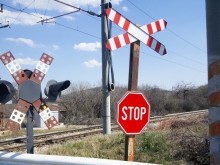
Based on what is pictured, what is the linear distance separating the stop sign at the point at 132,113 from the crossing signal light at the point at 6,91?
7.91 feet

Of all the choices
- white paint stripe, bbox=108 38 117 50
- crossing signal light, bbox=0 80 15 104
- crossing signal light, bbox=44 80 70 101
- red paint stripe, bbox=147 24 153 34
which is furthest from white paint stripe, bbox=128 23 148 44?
crossing signal light, bbox=0 80 15 104

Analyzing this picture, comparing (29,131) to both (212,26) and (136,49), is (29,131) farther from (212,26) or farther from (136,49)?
(212,26)

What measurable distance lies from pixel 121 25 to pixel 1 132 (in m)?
22.3

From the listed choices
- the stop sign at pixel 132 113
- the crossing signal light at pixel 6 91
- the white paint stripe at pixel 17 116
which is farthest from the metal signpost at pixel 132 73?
the crossing signal light at pixel 6 91

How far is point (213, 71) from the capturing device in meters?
4.13

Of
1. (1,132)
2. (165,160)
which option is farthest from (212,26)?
(1,132)

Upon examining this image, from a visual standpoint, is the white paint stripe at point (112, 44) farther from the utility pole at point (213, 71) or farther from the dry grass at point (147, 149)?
the dry grass at point (147, 149)

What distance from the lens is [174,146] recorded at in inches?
381

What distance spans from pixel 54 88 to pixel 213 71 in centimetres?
407

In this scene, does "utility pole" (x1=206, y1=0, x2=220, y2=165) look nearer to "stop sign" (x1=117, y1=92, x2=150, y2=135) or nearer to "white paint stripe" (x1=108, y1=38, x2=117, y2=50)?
"stop sign" (x1=117, y1=92, x2=150, y2=135)

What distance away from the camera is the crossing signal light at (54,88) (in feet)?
24.4

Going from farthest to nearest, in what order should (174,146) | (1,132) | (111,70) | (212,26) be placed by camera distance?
(1,132), (111,70), (174,146), (212,26)

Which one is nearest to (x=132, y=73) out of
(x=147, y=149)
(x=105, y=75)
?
(x=147, y=149)

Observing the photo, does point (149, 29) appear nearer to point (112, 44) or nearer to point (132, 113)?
point (112, 44)
